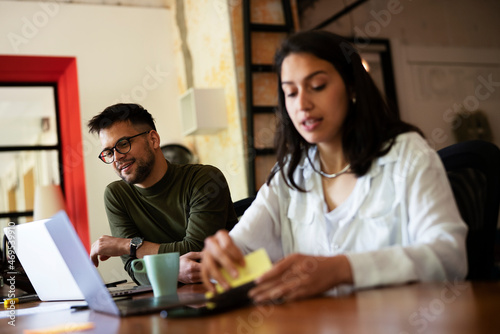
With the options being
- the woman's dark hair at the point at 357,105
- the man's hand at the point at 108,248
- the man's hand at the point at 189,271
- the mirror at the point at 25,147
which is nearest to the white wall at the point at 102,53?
the mirror at the point at 25,147

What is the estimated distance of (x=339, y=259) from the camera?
102 cm

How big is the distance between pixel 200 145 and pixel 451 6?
2.00 meters

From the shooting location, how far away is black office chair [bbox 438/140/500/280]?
128 cm

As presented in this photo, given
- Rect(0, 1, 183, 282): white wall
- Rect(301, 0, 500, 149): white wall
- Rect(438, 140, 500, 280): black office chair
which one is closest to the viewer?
Rect(438, 140, 500, 280): black office chair

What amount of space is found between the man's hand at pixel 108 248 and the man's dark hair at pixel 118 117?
0.54m

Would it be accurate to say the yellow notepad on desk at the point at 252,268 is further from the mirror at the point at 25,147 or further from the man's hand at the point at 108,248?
the mirror at the point at 25,147

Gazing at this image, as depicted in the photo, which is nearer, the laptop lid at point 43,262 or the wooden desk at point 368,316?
the wooden desk at point 368,316

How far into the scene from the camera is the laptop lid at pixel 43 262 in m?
1.39

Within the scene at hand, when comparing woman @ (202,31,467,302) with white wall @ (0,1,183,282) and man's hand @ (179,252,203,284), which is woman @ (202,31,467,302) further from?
white wall @ (0,1,183,282)

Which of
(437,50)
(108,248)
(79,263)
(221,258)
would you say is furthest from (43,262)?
(437,50)

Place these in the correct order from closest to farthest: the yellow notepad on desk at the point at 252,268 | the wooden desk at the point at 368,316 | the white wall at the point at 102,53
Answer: the wooden desk at the point at 368,316
the yellow notepad on desk at the point at 252,268
the white wall at the point at 102,53

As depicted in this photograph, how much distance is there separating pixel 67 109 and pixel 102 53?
54cm

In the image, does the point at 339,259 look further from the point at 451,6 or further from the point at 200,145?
the point at 200,145

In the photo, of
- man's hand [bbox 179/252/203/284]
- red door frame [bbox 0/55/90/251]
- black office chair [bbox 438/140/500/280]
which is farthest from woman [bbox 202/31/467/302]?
red door frame [bbox 0/55/90/251]
